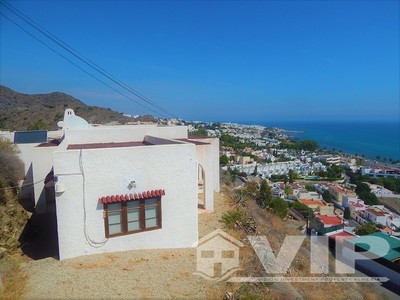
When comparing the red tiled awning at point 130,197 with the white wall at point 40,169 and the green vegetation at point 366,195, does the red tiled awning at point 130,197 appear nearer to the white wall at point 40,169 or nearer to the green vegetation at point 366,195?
the white wall at point 40,169

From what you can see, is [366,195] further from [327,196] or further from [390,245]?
[390,245]

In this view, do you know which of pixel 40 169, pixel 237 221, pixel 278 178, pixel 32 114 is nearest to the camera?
pixel 237 221

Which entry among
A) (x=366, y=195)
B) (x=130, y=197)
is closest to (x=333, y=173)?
(x=366, y=195)

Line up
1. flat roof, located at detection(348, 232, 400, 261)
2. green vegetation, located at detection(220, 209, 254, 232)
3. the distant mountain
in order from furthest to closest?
the distant mountain, flat roof, located at detection(348, 232, 400, 261), green vegetation, located at detection(220, 209, 254, 232)

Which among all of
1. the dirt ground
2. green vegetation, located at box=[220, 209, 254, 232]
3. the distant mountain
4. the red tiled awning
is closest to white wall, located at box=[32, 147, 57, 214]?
the dirt ground

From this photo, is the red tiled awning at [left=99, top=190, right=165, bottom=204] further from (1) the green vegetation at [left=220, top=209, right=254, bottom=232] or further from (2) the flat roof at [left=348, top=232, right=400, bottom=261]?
(2) the flat roof at [left=348, top=232, right=400, bottom=261]

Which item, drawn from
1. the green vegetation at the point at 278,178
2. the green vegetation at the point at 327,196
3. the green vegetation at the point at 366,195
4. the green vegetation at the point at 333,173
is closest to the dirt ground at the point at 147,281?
the green vegetation at the point at 327,196
